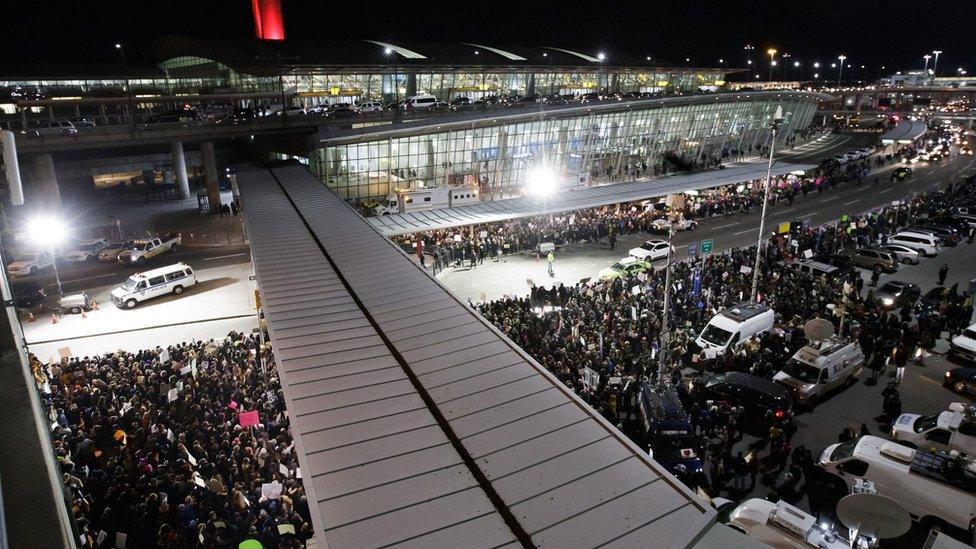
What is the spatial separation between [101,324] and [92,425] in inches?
437

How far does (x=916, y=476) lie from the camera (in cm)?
1050

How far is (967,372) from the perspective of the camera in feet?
49.4

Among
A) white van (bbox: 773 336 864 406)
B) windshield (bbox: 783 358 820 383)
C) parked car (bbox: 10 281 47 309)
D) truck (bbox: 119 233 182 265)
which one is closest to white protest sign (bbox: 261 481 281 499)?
white van (bbox: 773 336 864 406)

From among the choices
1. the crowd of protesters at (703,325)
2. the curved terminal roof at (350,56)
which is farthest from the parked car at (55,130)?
the crowd of protesters at (703,325)

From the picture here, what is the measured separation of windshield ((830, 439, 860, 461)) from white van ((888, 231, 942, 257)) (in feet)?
67.7

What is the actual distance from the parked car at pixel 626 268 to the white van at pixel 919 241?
515 inches

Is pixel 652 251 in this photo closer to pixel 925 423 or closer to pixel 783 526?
pixel 925 423

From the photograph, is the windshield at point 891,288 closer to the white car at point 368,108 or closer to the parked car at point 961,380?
the parked car at point 961,380

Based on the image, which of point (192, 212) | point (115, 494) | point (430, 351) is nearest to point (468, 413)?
point (430, 351)

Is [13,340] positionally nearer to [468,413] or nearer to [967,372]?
[468,413]

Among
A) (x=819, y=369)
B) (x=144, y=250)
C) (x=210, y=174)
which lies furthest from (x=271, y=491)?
(x=210, y=174)

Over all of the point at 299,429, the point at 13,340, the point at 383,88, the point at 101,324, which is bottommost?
the point at 101,324

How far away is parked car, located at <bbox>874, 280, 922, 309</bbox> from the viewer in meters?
21.1

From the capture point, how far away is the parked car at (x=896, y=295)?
2106cm
